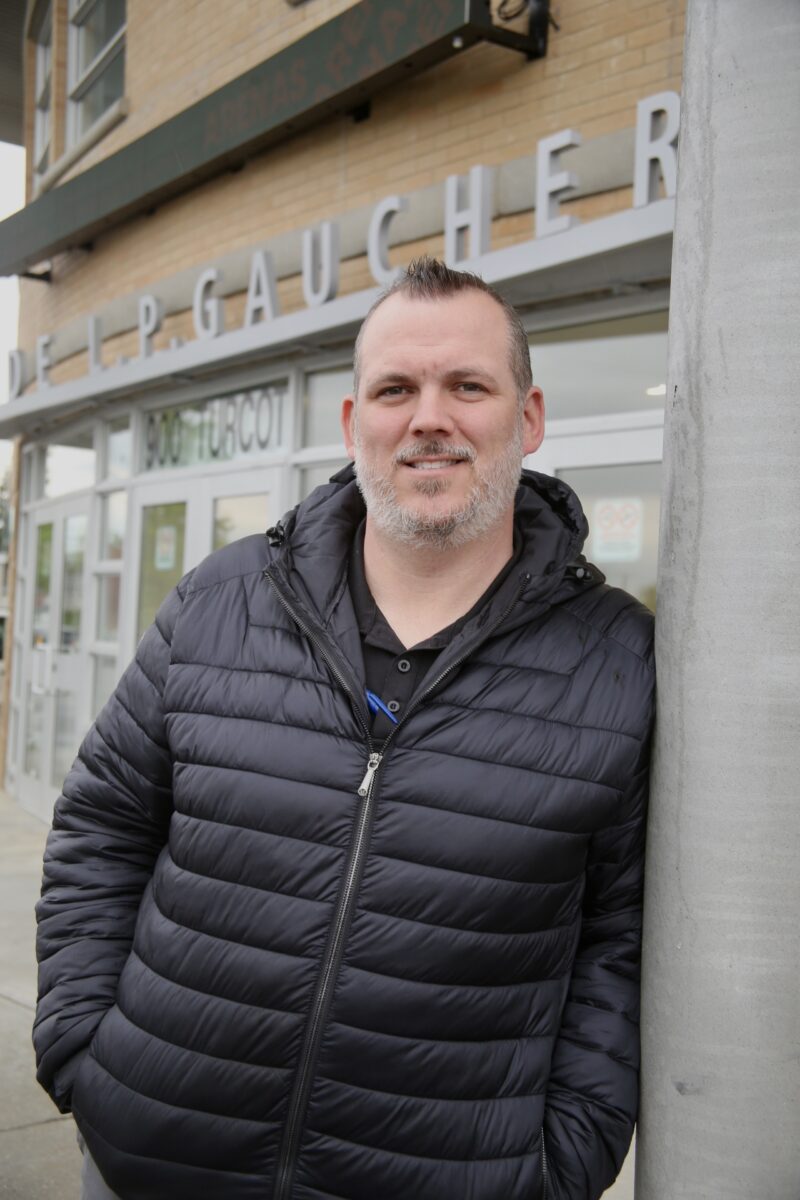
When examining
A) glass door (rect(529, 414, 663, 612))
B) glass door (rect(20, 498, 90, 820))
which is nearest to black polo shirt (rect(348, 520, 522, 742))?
glass door (rect(529, 414, 663, 612))

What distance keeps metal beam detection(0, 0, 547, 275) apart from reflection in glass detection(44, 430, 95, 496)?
1.44 metres

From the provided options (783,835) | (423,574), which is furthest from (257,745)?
(783,835)

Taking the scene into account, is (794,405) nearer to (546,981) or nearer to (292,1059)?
(546,981)

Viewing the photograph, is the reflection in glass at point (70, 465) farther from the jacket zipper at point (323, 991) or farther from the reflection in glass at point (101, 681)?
the jacket zipper at point (323, 991)

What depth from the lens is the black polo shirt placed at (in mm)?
1845

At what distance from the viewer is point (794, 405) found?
1625 mm

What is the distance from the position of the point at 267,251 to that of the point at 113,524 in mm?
3261

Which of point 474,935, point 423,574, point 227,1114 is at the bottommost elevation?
point 227,1114

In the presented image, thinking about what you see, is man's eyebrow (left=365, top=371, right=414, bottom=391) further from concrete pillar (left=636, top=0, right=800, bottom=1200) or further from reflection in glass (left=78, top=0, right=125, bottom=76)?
reflection in glass (left=78, top=0, right=125, bottom=76)

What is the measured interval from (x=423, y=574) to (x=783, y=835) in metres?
0.68

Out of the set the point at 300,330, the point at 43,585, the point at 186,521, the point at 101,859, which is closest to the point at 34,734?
the point at 43,585

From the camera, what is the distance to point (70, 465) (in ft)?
32.8

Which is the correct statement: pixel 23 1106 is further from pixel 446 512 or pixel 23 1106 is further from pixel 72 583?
pixel 72 583

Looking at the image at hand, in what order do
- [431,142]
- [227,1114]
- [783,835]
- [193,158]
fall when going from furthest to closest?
[193,158] → [431,142] → [227,1114] → [783,835]
